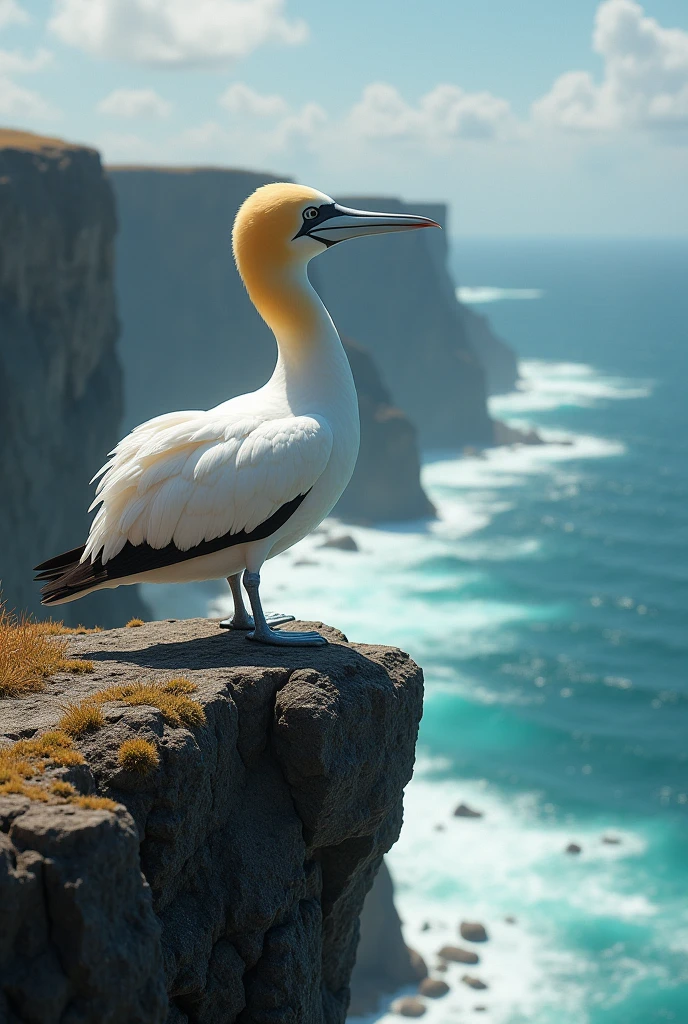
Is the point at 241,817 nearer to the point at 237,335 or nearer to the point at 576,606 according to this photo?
the point at 576,606

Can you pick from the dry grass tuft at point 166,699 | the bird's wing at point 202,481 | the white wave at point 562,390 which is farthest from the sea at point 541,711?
the white wave at point 562,390

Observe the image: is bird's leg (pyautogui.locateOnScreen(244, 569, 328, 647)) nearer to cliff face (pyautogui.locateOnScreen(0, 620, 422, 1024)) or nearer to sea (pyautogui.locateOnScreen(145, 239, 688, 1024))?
cliff face (pyautogui.locateOnScreen(0, 620, 422, 1024))

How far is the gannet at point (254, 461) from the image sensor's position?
9.96m

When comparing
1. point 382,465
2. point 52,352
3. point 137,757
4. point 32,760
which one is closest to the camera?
point 32,760

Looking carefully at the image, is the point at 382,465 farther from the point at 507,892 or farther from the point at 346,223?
the point at 346,223

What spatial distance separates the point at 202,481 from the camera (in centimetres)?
993

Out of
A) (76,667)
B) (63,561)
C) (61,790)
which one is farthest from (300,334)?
(61,790)

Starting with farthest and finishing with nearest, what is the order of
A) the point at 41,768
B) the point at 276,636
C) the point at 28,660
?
the point at 276,636
the point at 28,660
the point at 41,768

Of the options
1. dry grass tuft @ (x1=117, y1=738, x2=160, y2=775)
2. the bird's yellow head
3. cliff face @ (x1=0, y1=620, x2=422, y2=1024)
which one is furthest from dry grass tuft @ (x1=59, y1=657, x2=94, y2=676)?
the bird's yellow head

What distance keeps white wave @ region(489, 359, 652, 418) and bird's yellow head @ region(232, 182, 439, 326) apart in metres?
124

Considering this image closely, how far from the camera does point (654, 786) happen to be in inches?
1836

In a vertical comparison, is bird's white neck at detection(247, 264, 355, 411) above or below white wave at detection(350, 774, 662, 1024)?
above

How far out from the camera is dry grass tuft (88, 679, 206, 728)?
873 centimetres

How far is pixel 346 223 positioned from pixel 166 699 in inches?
198
